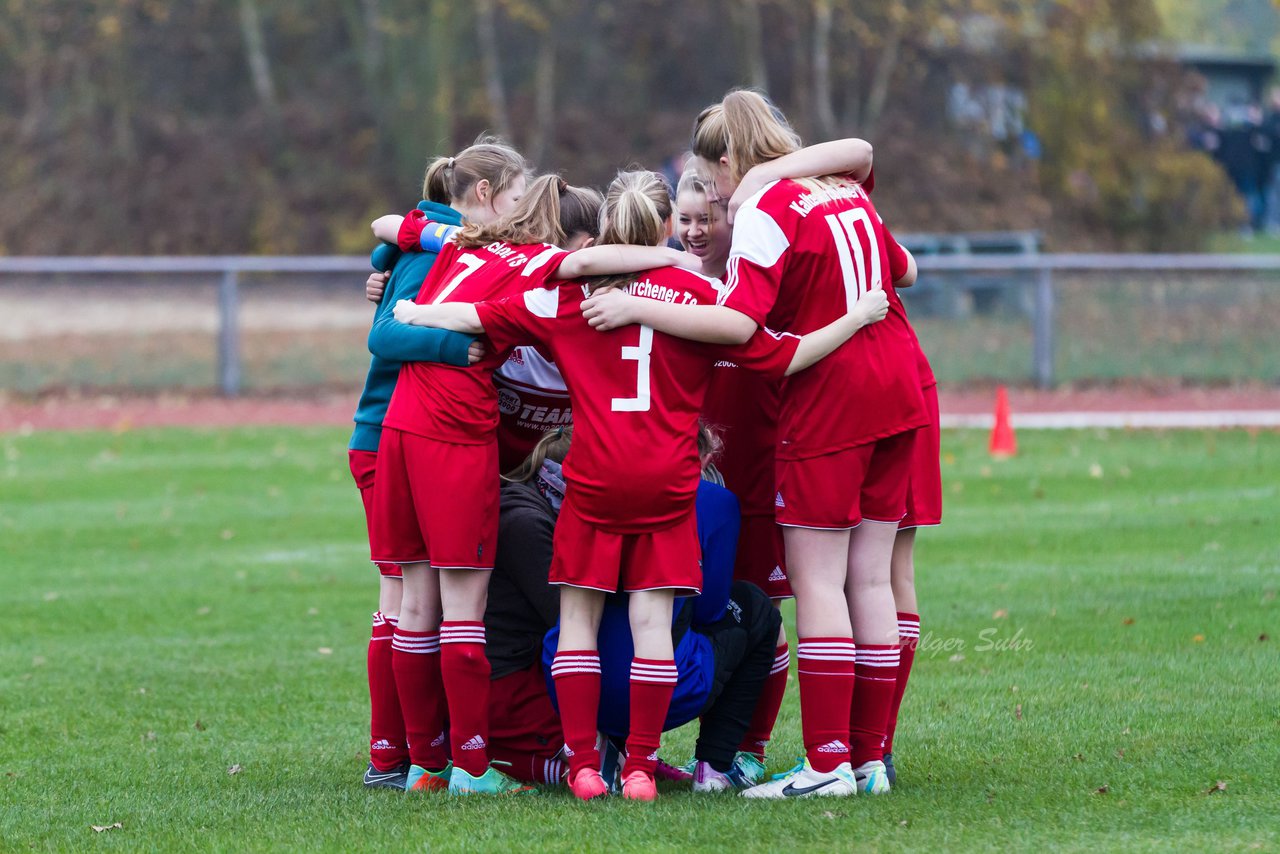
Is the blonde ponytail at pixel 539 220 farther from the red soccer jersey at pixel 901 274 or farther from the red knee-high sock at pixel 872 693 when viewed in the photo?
the red knee-high sock at pixel 872 693

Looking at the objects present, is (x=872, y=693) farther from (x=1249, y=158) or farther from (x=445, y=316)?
(x=1249, y=158)

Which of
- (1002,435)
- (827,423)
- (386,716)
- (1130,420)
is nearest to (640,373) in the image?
(827,423)

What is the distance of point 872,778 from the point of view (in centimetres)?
461

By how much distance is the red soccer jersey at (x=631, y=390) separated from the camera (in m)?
4.41

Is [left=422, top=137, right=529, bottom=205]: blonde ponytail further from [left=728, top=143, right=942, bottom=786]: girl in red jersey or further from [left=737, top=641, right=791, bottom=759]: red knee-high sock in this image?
[left=737, top=641, right=791, bottom=759]: red knee-high sock

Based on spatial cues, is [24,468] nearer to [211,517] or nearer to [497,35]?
[211,517]

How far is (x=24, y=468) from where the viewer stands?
13992 millimetres

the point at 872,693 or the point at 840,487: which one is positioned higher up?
the point at 840,487

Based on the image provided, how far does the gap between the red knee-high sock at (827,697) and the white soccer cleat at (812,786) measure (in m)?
0.02

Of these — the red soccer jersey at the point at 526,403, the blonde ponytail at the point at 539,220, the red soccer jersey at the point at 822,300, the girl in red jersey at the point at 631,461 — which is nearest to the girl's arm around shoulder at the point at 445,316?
the girl in red jersey at the point at 631,461

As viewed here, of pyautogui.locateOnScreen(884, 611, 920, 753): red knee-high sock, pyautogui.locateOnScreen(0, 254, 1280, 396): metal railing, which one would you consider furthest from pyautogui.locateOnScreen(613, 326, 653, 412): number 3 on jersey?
pyautogui.locateOnScreen(0, 254, 1280, 396): metal railing

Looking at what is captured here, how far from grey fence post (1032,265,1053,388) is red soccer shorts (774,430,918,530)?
15.0 meters

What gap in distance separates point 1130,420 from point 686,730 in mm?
11478

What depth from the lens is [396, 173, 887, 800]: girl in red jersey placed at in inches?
174
